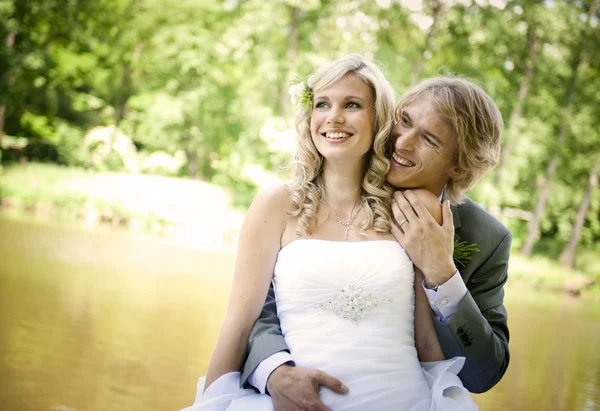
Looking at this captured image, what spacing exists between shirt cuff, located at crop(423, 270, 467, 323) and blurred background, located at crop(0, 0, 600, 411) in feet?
10.8

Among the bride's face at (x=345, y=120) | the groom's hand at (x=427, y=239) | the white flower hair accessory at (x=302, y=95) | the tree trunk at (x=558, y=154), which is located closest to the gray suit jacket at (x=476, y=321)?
the groom's hand at (x=427, y=239)

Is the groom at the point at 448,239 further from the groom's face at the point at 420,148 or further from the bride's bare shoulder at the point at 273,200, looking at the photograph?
the bride's bare shoulder at the point at 273,200

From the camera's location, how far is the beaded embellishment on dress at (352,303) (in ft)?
6.64

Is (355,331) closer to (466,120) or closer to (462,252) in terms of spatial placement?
(462,252)

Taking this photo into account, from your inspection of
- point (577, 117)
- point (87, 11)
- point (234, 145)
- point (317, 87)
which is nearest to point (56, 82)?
point (87, 11)

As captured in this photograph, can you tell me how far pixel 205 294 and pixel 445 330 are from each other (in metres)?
6.59

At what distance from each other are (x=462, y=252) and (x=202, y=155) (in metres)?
22.7

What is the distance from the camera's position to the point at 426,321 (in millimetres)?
2133

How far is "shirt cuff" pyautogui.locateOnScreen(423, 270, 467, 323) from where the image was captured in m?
1.97

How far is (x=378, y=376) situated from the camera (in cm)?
195

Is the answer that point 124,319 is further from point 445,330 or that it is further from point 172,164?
point 172,164

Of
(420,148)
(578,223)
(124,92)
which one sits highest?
(420,148)

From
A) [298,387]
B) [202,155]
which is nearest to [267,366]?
[298,387]

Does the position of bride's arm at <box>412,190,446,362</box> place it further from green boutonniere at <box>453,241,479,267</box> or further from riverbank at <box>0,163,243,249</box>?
riverbank at <box>0,163,243,249</box>
